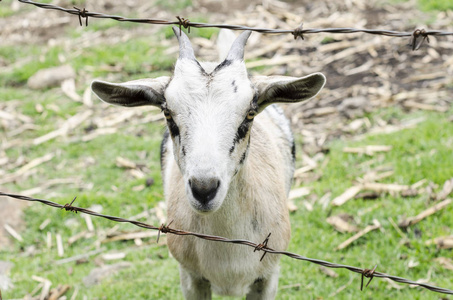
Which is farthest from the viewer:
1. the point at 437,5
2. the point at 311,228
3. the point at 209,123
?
the point at 437,5

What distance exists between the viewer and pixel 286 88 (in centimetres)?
292

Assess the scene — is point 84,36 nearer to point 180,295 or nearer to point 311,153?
point 311,153

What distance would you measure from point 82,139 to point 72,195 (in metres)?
1.77

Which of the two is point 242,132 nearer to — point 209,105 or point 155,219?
point 209,105

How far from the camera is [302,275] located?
508 centimetres

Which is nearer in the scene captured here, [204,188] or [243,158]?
[204,188]

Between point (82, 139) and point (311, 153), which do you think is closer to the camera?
point (311, 153)

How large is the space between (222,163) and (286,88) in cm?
61

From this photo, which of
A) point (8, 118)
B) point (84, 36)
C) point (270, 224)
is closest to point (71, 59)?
point (84, 36)

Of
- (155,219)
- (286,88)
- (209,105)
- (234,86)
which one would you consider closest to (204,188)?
(209,105)

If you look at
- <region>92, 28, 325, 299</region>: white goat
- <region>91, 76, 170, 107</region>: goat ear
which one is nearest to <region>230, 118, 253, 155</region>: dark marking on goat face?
<region>92, 28, 325, 299</region>: white goat

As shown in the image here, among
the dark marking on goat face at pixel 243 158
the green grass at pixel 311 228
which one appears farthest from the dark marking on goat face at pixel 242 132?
the green grass at pixel 311 228

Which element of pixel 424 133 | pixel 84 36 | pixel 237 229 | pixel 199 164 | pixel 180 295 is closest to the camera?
pixel 199 164

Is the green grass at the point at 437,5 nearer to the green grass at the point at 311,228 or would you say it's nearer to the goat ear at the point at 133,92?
the green grass at the point at 311,228
